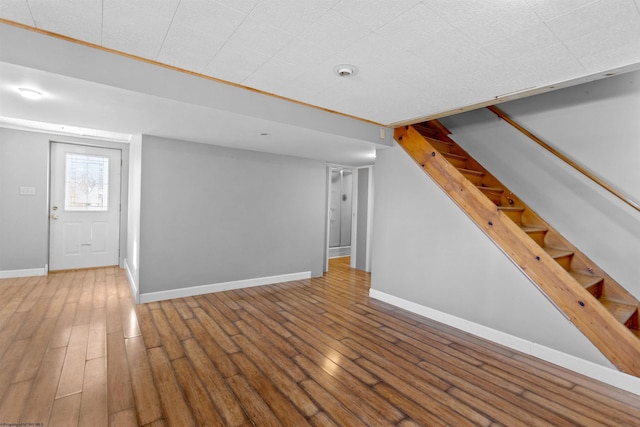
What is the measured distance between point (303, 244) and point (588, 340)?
12.7ft

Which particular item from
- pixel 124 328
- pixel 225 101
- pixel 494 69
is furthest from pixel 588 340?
pixel 124 328

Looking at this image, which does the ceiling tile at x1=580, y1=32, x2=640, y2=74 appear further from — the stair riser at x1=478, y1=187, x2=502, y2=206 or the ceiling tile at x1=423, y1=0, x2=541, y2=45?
the stair riser at x1=478, y1=187, x2=502, y2=206

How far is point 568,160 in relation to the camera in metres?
3.11

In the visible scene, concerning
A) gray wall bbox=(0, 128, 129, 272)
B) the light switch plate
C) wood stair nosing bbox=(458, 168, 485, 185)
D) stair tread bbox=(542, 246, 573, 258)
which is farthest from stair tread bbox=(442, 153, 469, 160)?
the light switch plate

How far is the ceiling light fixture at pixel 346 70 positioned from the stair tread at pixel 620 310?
2.95m

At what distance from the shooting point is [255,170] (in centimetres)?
468

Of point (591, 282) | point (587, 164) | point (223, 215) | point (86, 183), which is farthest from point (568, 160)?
point (86, 183)

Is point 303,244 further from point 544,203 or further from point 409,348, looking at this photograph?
point 544,203

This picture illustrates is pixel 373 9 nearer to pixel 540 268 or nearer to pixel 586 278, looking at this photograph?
pixel 540 268

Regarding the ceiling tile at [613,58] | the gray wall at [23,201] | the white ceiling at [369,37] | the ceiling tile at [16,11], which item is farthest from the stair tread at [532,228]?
the gray wall at [23,201]

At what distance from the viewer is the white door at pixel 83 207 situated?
5062 mm

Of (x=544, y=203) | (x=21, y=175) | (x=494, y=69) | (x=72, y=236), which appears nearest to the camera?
(x=494, y=69)

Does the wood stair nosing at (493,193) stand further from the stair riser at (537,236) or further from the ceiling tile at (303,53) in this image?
the ceiling tile at (303,53)

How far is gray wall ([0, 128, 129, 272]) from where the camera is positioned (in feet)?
15.0
